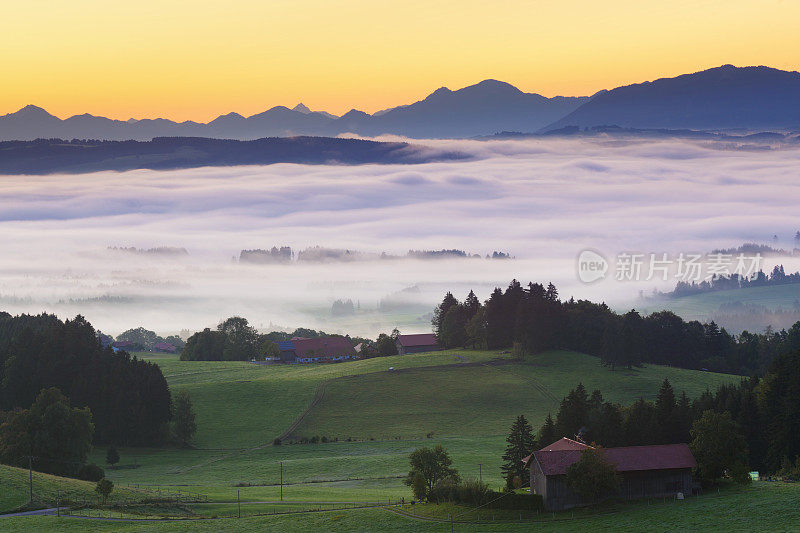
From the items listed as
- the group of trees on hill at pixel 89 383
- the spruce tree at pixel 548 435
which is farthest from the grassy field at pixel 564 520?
the group of trees on hill at pixel 89 383

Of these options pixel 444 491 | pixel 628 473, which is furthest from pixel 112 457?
pixel 628 473

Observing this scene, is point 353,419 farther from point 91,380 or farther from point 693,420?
point 693,420

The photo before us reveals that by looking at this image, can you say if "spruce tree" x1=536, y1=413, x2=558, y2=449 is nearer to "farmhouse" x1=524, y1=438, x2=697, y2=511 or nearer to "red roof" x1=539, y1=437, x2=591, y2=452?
"red roof" x1=539, y1=437, x2=591, y2=452

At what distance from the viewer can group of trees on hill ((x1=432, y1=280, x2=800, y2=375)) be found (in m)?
176

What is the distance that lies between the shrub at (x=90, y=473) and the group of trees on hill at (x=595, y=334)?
81852mm

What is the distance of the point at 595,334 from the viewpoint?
176 m

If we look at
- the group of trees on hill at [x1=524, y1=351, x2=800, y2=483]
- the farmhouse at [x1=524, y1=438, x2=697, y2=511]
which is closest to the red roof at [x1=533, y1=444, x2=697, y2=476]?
the farmhouse at [x1=524, y1=438, x2=697, y2=511]

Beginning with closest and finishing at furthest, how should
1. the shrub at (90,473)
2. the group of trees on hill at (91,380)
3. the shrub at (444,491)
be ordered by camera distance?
the shrub at (444,491)
the shrub at (90,473)
the group of trees on hill at (91,380)

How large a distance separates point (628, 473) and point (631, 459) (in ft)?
5.33

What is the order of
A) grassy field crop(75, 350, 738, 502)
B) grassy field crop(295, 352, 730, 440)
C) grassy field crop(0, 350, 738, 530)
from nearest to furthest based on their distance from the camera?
grassy field crop(0, 350, 738, 530) < grassy field crop(75, 350, 738, 502) < grassy field crop(295, 352, 730, 440)

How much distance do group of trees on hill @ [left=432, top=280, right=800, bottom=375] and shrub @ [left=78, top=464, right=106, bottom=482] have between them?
81.9 m

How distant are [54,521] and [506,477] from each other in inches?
1549

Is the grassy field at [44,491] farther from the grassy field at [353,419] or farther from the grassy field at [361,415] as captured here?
the grassy field at [361,415]

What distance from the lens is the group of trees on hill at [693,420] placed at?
93312 mm
